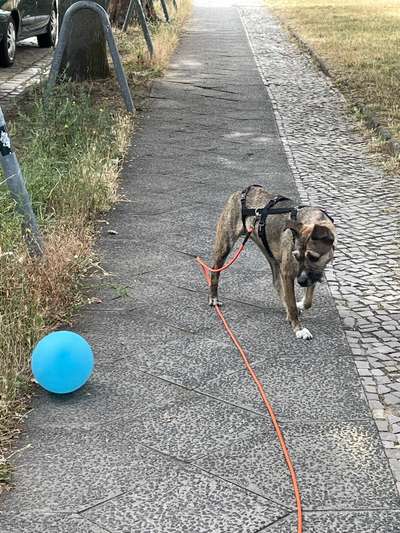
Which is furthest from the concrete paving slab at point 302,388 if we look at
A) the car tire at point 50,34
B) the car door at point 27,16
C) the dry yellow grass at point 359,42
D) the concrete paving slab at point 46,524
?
the car tire at point 50,34

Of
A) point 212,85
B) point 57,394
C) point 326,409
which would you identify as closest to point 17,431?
point 57,394

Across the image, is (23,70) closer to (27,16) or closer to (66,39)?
(27,16)

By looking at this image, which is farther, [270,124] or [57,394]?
[270,124]

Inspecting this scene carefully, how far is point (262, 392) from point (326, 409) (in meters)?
0.31

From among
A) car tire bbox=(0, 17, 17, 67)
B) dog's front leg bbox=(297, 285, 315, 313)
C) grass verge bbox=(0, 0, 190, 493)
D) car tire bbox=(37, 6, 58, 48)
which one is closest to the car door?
car tire bbox=(0, 17, 17, 67)

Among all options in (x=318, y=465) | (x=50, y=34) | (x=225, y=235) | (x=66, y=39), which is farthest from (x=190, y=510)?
(x=50, y=34)

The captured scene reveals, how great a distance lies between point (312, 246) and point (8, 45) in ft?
33.5

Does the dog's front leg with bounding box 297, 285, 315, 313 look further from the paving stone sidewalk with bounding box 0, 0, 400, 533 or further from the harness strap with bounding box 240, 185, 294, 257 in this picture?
the harness strap with bounding box 240, 185, 294, 257

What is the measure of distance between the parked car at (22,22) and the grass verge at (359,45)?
4.88 metres

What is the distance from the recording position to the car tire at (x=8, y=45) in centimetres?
1338

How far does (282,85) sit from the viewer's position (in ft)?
45.1

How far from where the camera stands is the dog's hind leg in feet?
17.3

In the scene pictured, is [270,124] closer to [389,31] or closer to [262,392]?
[262,392]

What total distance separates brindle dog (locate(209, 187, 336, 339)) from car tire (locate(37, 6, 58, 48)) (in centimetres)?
1180
